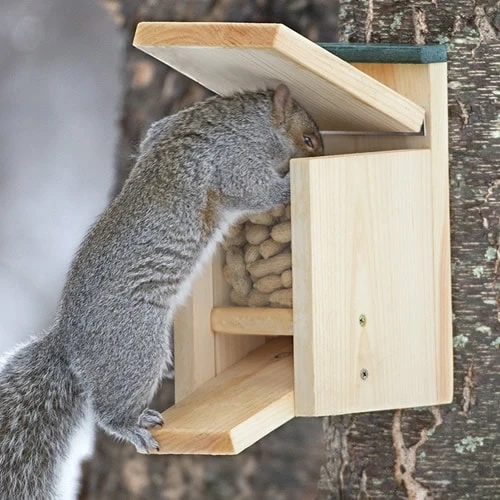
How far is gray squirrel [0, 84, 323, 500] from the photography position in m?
1.60

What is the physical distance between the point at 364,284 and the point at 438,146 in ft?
0.70

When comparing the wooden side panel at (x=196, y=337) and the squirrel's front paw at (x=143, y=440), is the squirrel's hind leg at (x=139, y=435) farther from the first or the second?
the wooden side panel at (x=196, y=337)

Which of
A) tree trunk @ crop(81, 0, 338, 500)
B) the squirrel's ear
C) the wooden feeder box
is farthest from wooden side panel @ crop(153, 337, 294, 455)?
tree trunk @ crop(81, 0, 338, 500)

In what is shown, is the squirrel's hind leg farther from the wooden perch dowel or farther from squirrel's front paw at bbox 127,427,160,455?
the wooden perch dowel

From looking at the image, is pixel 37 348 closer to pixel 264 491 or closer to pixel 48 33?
pixel 264 491

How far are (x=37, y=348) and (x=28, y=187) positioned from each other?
1715 millimetres

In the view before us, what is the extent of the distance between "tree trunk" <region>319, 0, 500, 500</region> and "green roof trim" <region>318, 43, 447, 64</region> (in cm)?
10

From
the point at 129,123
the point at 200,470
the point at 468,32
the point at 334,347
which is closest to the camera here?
the point at 334,347

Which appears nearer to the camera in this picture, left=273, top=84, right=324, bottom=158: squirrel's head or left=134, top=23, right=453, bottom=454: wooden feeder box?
left=134, top=23, right=453, bottom=454: wooden feeder box

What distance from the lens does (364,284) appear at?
5.13ft

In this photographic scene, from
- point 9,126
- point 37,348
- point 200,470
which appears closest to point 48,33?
point 9,126

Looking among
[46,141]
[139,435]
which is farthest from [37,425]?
[46,141]

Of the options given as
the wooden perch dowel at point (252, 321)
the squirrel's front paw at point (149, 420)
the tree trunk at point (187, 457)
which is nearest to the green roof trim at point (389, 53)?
the wooden perch dowel at point (252, 321)

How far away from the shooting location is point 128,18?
282 cm
